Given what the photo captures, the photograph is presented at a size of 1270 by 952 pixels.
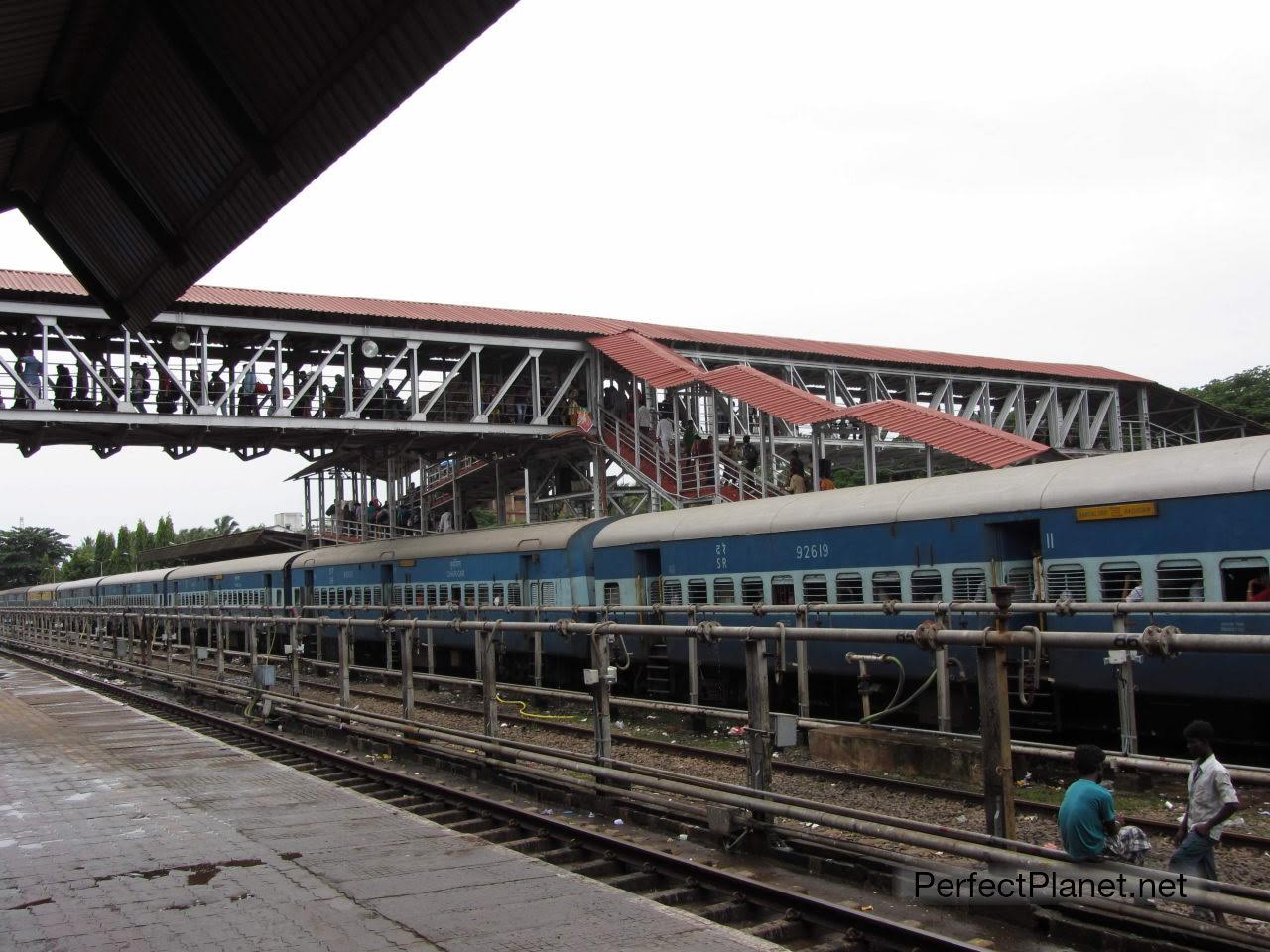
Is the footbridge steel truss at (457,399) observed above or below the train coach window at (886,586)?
above

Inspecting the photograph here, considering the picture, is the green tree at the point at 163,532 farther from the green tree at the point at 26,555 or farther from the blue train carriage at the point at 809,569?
the blue train carriage at the point at 809,569

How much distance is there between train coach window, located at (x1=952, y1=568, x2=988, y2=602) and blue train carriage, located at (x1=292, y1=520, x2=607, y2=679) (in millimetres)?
6689

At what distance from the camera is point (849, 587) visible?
16141 millimetres

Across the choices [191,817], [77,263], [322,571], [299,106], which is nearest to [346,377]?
[322,571]

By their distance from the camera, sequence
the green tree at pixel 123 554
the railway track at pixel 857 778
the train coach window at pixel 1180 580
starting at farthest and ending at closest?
the green tree at pixel 123 554
the train coach window at pixel 1180 580
the railway track at pixel 857 778

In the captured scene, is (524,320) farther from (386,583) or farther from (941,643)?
(941,643)

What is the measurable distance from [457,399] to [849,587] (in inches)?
932

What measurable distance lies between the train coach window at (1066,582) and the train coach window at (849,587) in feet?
9.63

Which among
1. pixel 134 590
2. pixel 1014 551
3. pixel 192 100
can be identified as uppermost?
pixel 192 100

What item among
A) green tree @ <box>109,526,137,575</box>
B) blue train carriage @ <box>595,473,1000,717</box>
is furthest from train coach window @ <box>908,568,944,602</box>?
green tree @ <box>109,526,137,575</box>

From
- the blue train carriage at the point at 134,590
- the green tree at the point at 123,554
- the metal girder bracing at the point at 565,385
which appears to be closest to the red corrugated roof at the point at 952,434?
the metal girder bracing at the point at 565,385

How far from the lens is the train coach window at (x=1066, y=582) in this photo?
13.2m

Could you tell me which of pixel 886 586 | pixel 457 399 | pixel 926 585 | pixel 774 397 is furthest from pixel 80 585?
pixel 926 585

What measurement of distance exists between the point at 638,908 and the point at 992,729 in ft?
8.22
